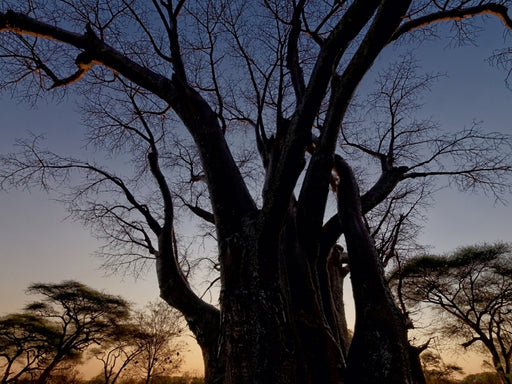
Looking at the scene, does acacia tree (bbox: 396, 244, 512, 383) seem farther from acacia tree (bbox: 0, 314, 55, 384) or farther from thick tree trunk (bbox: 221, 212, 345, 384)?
acacia tree (bbox: 0, 314, 55, 384)

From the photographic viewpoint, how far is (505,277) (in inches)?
487

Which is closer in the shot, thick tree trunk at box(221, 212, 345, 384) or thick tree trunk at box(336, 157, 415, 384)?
thick tree trunk at box(221, 212, 345, 384)

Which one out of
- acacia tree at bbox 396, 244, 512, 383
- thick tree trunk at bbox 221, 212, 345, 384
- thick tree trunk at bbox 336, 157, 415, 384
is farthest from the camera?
acacia tree at bbox 396, 244, 512, 383

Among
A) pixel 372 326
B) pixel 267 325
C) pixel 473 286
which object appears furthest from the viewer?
pixel 473 286

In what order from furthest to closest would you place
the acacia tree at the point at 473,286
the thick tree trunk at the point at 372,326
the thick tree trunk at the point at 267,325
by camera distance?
the acacia tree at the point at 473,286 → the thick tree trunk at the point at 372,326 → the thick tree trunk at the point at 267,325

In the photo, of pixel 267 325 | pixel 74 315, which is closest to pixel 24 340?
pixel 74 315

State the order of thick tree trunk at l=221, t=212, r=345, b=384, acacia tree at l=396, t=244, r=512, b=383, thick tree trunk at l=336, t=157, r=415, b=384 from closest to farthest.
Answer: thick tree trunk at l=221, t=212, r=345, b=384 → thick tree trunk at l=336, t=157, r=415, b=384 → acacia tree at l=396, t=244, r=512, b=383

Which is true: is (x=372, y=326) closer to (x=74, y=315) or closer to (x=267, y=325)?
(x=267, y=325)

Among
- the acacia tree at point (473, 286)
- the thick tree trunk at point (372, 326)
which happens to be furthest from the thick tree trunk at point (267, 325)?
the acacia tree at point (473, 286)

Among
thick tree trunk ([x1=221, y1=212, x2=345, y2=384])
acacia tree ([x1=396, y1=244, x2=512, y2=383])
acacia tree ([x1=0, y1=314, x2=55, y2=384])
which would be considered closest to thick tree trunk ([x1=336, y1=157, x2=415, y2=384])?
thick tree trunk ([x1=221, y1=212, x2=345, y2=384])

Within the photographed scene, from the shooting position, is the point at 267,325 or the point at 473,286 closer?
the point at 267,325

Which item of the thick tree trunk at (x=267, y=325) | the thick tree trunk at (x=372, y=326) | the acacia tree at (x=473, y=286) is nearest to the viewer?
the thick tree trunk at (x=267, y=325)

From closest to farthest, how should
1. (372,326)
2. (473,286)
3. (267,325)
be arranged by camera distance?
1. (267,325)
2. (372,326)
3. (473,286)

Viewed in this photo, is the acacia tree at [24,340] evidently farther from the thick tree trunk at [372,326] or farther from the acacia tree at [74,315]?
the thick tree trunk at [372,326]
